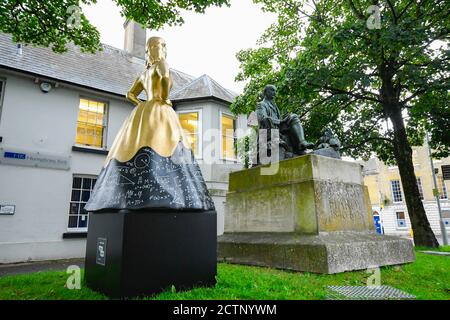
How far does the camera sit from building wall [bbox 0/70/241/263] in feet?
31.9

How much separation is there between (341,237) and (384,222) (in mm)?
38047

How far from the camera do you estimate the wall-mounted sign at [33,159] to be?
9.78 m

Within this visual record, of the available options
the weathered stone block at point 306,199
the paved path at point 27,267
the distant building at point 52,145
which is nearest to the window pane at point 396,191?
the distant building at point 52,145

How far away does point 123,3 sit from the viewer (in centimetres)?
901

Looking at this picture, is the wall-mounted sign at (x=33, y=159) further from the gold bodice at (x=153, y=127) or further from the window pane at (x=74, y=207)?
the gold bodice at (x=153, y=127)

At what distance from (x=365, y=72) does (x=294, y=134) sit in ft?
20.7

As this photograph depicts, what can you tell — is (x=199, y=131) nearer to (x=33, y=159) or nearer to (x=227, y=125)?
(x=227, y=125)

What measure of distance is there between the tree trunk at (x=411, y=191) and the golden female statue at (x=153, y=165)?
972 cm

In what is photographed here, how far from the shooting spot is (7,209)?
9555 mm

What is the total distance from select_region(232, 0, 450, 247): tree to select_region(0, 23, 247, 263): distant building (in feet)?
17.9

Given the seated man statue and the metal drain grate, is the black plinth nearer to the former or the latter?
the metal drain grate

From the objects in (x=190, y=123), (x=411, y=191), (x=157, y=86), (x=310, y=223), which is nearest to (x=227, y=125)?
(x=190, y=123)
